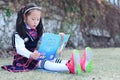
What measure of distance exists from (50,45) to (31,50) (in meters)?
0.22

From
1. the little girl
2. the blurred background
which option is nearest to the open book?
the little girl

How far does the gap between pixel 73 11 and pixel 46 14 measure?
2.69 feet

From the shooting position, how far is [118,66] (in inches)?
189

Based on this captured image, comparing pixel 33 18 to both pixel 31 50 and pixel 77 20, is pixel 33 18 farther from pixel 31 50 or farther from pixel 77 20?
pixel 77 20

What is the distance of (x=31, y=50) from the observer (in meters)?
4.24

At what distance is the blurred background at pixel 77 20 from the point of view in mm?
6477

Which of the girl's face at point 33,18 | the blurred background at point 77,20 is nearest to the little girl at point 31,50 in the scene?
the girl's face at point 33,18

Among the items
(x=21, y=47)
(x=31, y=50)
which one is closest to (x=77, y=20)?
(x=31, y=50)

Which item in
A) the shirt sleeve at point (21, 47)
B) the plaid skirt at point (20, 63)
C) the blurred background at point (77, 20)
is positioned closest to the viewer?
the shirt sleeve at point (21, 47)

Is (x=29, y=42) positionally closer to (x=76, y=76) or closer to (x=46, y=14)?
(x=76, y=76)

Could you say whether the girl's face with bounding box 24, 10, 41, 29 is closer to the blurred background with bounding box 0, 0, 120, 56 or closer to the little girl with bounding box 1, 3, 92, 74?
the little girl with bounding box 1, 3, 92, 74

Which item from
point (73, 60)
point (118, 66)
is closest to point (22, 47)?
point (73, 60)

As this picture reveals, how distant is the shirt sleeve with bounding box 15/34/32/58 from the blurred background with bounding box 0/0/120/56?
193cm

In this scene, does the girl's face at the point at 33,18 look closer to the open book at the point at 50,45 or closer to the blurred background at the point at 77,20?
the open book at the point at 50,45
